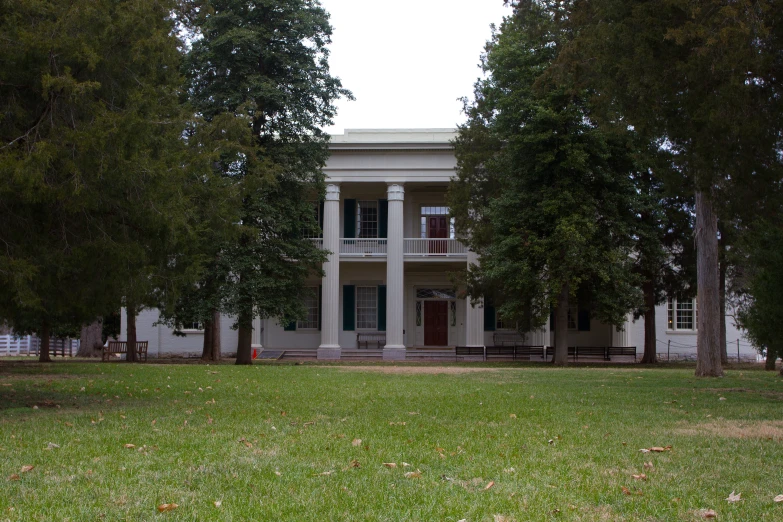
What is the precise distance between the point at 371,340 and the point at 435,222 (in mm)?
6240

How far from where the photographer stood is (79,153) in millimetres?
9445

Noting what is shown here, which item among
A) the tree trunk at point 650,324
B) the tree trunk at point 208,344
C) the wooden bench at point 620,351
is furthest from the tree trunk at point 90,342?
the tree trunk at point 650,324

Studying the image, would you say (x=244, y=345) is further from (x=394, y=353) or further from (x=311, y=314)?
(x=311, y=314)

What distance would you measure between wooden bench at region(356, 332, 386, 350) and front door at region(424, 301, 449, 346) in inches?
88.4

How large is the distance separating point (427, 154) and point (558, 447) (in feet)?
92.7

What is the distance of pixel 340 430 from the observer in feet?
26.7

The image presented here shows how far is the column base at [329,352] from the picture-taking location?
111 feet

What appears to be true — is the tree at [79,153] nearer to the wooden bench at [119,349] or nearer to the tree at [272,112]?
the tree at [272,112]

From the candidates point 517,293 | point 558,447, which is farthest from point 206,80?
point 558,447

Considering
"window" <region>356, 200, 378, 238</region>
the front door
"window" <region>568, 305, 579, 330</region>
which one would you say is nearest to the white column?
the front door

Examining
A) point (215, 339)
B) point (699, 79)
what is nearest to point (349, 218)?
point (215, 339)

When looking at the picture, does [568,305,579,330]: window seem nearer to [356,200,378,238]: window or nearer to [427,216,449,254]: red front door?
[427,216,449,254]: red front door

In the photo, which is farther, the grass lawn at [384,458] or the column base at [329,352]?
A: the column base at [329,352]

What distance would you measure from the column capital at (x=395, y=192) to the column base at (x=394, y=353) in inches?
250
